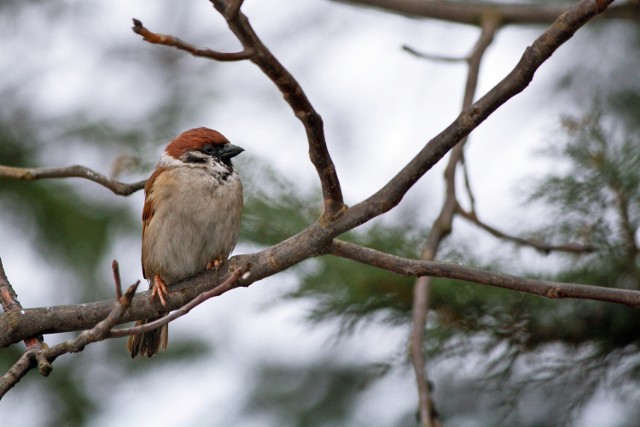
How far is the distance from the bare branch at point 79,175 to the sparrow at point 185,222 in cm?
49

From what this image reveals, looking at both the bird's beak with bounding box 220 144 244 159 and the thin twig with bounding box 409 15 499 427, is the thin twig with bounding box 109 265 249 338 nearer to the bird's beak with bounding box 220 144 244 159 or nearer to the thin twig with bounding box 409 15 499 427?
the thin twig with bounding box 409 15 499 427

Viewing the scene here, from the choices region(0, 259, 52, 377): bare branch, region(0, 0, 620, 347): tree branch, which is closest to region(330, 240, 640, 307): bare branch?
region(0, 0, 620, 347): tree branch

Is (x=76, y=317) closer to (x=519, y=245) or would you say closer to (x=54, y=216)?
(x=519, y=245)

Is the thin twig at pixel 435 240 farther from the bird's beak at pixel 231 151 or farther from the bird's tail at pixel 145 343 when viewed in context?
the bird's tail at pixel 145 343

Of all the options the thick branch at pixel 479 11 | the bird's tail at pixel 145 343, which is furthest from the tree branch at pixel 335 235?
the thick branch at pixel 479 11

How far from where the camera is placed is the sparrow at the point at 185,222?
13.1ft

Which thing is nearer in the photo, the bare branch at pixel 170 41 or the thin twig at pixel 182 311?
the bare branch at pixel 170 41

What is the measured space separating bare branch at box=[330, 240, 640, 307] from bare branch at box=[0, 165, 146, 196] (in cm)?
114

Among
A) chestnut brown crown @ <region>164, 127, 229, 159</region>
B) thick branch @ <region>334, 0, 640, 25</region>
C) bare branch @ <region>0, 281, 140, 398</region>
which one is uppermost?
thick branch @ <region>334, 0, 640, 25</region>

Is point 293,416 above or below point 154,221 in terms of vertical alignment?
below

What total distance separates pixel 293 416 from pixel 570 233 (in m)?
1.61

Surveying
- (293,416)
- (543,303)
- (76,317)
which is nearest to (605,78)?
(543,303)

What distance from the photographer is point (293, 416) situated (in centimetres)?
454

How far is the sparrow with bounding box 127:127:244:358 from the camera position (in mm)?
4004
